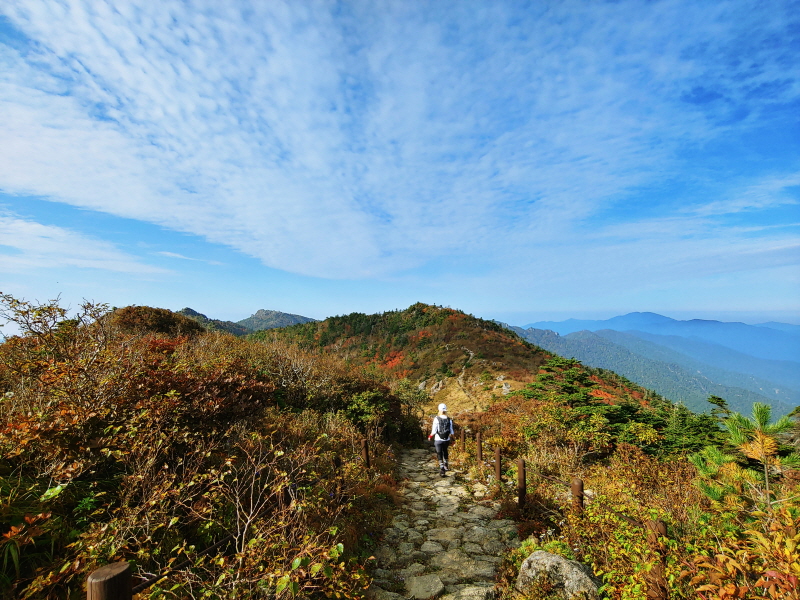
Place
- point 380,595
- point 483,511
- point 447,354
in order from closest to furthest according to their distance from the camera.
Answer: point 380,595 → point 483,511 → point 447,354

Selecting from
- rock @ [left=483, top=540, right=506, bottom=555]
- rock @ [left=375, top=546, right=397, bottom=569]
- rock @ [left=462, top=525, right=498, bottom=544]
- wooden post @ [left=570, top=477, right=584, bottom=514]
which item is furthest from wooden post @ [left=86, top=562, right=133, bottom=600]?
wooden post @ [left=570, top=477, right=584, bottom=514]

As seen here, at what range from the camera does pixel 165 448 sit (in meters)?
4.47

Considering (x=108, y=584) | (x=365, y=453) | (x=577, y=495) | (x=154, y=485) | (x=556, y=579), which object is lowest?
(x=556, y=579)

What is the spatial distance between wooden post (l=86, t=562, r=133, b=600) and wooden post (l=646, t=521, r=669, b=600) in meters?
4.15

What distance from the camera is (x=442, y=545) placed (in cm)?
580

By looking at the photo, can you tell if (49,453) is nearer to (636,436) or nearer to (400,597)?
(400,597)

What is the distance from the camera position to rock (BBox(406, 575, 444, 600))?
4.49 meters

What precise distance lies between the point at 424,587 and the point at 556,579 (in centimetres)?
168

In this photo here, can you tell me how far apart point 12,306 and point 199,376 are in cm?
284

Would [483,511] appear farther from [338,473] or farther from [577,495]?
[338,473]

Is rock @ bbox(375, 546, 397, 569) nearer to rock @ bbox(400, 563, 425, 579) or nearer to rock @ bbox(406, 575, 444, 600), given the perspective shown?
rock @ bbox(400, 563, 425, 579)

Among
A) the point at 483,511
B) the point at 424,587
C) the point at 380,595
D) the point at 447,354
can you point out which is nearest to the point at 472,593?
the point at 424,587

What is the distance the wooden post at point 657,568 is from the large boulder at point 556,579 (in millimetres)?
929

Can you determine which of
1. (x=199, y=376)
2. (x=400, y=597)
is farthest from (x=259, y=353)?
(x=400, y=597)
